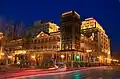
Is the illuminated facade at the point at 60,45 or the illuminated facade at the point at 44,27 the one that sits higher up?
the illuminated facade at the point at 44,27

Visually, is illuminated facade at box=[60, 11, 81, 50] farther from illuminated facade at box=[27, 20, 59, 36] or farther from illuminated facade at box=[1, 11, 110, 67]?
illuminated facade at box=[27, 20, 59, 36]

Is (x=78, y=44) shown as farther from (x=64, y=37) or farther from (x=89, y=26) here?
(x=89, y=26)

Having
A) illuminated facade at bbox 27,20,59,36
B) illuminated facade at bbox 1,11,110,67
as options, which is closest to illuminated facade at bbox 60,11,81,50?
illuminated facade at bbox 1,11,110,67

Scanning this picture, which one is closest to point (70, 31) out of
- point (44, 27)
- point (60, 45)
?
point (60, 45)

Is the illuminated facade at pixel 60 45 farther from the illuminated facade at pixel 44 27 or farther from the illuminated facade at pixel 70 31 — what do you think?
the illuminated facade at pixel 44 27

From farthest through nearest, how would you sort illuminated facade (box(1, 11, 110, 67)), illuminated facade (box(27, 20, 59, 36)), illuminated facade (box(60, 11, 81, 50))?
A: illuminated facade (box(27, 20, 59, 36)) → illuminated facade (box(60, 11, 81, 50)) → illuminated facade (box(1, 11, 110, 67))

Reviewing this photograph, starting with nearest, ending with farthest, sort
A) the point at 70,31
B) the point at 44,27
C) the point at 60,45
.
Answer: the point at 60,45 < the point at 70,31 < the point at 44,27

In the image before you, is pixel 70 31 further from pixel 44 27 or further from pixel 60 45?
pixel 44 27

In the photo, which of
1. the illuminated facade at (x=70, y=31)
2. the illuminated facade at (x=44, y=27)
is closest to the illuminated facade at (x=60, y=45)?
the illuminated facade at (x=70, y=31)

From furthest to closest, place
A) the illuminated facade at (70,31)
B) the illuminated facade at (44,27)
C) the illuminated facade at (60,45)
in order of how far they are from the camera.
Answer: the illuminated facade at (44,27), the illuminated facade at (70,31), the illuminated facade at (60,45)

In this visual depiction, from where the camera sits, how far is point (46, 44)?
290ft

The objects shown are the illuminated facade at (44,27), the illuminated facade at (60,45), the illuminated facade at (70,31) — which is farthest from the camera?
the illuminated facade at (44,27)

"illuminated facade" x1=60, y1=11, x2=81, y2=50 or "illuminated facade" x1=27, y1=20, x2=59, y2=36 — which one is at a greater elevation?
"illuminated facade" x1=27, y1=20, x2=59, y2=36

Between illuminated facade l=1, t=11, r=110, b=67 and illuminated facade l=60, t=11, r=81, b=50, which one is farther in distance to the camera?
illuminated facade l=60, t=11, r=81, b=50
